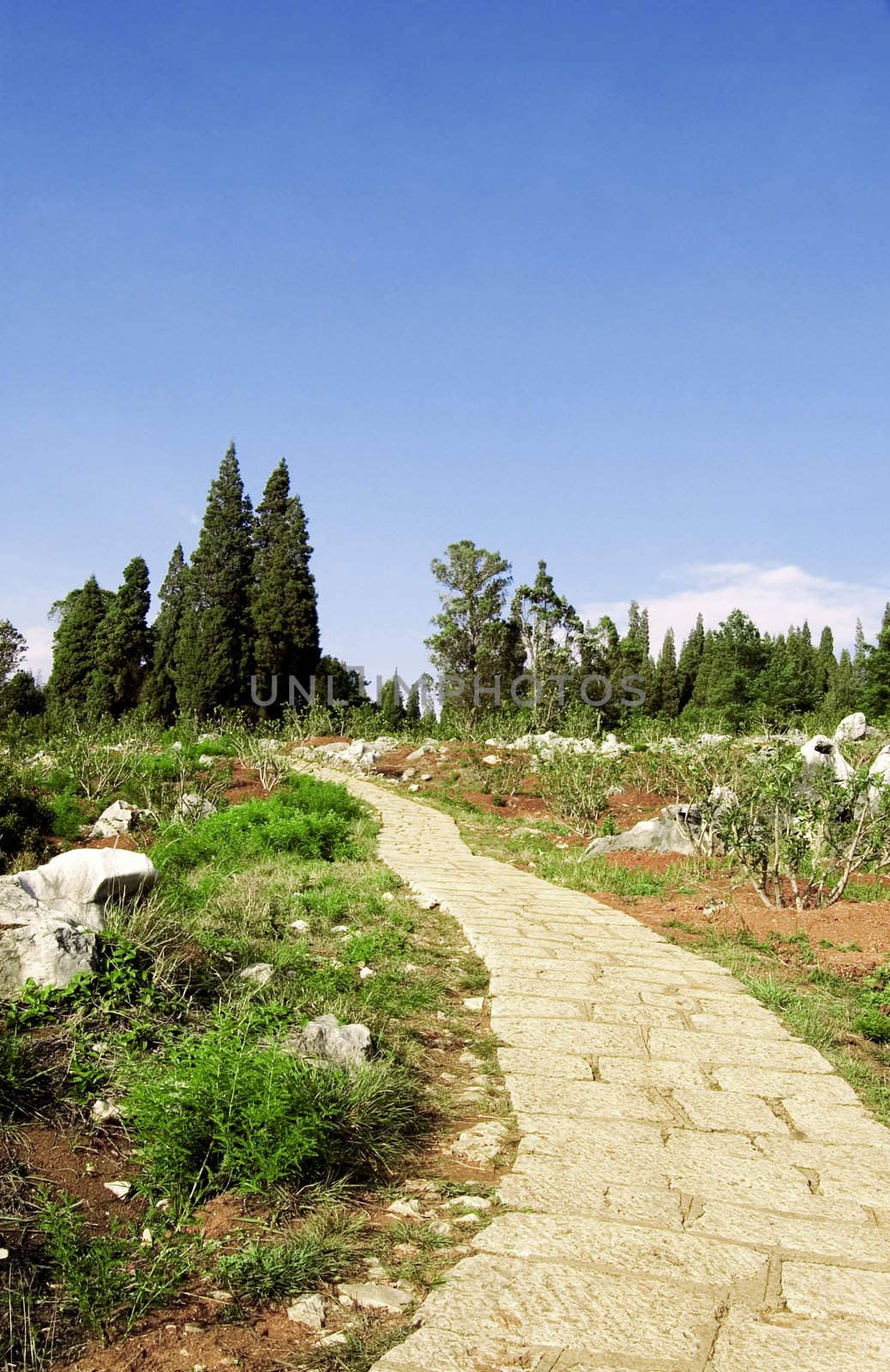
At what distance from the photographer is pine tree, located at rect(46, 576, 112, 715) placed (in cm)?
3170

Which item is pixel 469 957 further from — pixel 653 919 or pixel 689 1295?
pixel 689 1295

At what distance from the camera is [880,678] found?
103 feet

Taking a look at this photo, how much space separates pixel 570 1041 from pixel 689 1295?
1801 millimetres

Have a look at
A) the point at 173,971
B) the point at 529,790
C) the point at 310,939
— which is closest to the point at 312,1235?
the point at 173,971

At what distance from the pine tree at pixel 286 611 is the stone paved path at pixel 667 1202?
23.9 meters

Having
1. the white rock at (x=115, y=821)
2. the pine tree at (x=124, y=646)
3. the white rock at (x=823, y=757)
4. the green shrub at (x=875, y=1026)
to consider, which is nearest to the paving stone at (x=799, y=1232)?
the green shrub at (x=875, y=1026)

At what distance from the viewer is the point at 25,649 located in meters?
31.7

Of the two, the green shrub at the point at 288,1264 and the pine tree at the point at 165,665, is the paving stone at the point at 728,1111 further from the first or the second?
the pine tree at the point at 165,665

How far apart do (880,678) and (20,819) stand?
95.9ft

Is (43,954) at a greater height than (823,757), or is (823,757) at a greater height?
(823,757)

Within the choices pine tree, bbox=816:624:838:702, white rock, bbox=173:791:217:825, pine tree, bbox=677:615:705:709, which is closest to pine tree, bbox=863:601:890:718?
pine tree, bbox=816:624:838:702

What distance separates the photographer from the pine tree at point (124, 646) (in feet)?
102

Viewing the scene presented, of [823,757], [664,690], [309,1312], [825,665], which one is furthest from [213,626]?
[825,665]

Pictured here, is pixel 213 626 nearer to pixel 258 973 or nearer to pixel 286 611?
A: pixel 286 611
